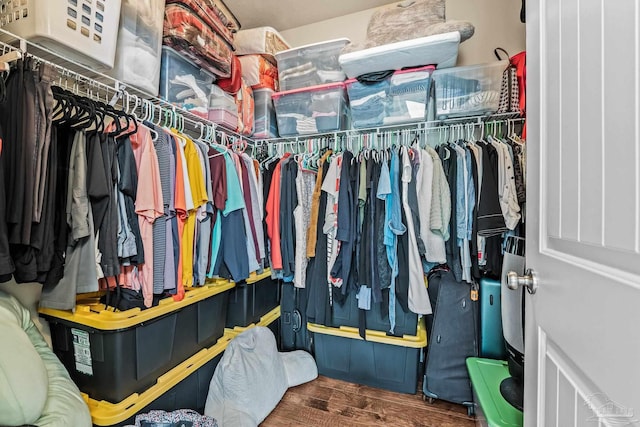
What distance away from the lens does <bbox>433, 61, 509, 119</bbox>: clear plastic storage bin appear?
5.61 feet

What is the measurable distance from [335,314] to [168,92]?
172 cm

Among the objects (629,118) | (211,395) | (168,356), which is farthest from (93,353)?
(629,118)

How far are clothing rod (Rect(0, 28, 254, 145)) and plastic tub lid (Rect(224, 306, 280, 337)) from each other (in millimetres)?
1344

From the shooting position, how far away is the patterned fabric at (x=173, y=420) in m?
1.15

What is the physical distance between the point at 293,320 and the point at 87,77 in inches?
76.0

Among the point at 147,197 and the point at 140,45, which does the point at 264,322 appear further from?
the point at 140,45

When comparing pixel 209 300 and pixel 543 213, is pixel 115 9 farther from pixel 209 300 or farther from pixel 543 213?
pixel 543 213

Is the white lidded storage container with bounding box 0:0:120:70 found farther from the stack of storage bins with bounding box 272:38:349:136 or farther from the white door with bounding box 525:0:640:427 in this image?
the white door with bounding box 525:0:640:427

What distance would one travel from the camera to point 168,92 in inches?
59.4

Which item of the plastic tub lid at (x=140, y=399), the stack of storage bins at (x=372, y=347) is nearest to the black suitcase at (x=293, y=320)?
the stack of storage bins at (x=372, y=347)

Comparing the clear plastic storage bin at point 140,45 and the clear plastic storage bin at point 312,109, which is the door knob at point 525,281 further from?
the clear plastic storage bin at point 140,45

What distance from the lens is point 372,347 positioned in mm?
1903

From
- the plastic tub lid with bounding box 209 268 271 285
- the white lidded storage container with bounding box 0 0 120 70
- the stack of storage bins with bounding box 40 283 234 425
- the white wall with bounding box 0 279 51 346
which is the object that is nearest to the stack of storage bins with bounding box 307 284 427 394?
the plastic tub lid with bounding box 209 268 271 285

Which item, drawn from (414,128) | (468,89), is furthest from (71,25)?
(468,89)
